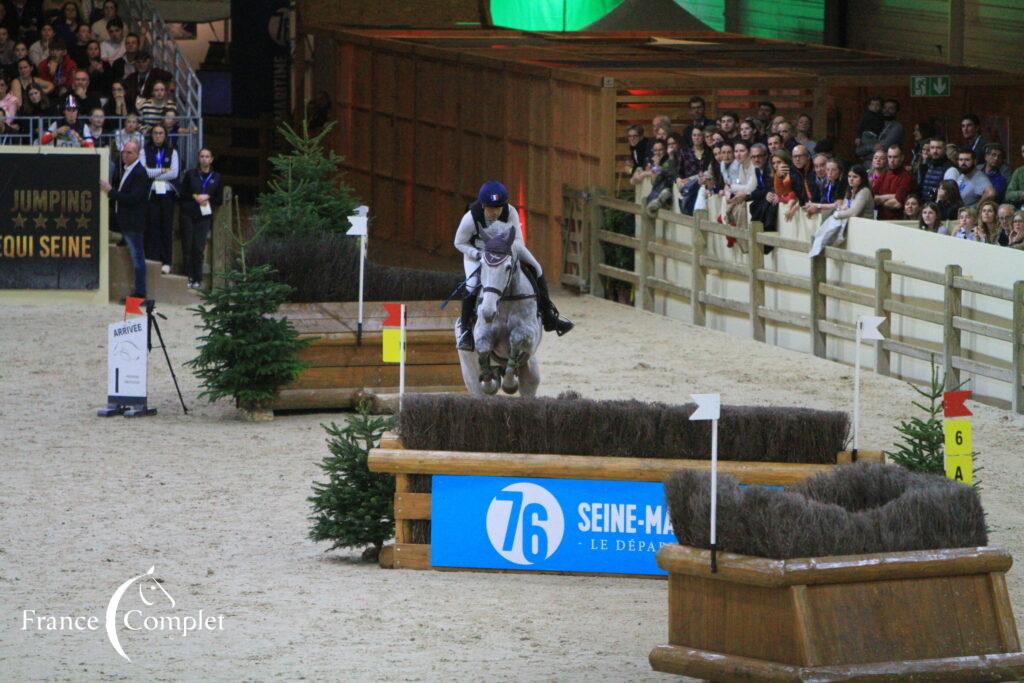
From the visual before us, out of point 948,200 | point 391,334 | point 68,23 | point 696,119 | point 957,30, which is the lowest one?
point 391,334

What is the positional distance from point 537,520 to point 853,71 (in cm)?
1539

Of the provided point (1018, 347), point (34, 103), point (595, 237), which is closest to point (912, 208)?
point (1018, 347)

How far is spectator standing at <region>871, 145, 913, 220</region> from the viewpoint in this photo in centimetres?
1794

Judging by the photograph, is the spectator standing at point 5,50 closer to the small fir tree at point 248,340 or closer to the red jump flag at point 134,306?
the red jump flag at point 134,306

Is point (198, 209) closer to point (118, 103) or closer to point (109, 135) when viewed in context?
point (109, 135)

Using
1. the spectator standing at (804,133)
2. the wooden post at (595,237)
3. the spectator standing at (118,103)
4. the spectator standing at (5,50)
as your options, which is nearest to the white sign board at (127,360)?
the spectator standing at (118,103)

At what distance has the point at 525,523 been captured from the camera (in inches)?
388

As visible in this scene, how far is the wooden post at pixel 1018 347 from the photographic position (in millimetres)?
14898

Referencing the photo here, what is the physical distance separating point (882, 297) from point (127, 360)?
678cm

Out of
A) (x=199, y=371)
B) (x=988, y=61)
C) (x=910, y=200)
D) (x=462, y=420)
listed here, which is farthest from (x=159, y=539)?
(x=988, y=61)

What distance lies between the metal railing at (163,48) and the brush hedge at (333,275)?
8.25 meters

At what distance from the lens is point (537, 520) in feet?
32.3

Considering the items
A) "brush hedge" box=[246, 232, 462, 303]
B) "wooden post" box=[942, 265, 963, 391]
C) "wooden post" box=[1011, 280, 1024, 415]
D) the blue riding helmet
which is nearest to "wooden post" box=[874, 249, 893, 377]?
"wooden post" box=[942, 265, 963, 391]

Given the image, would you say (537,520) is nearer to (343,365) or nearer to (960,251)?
(343,365)
